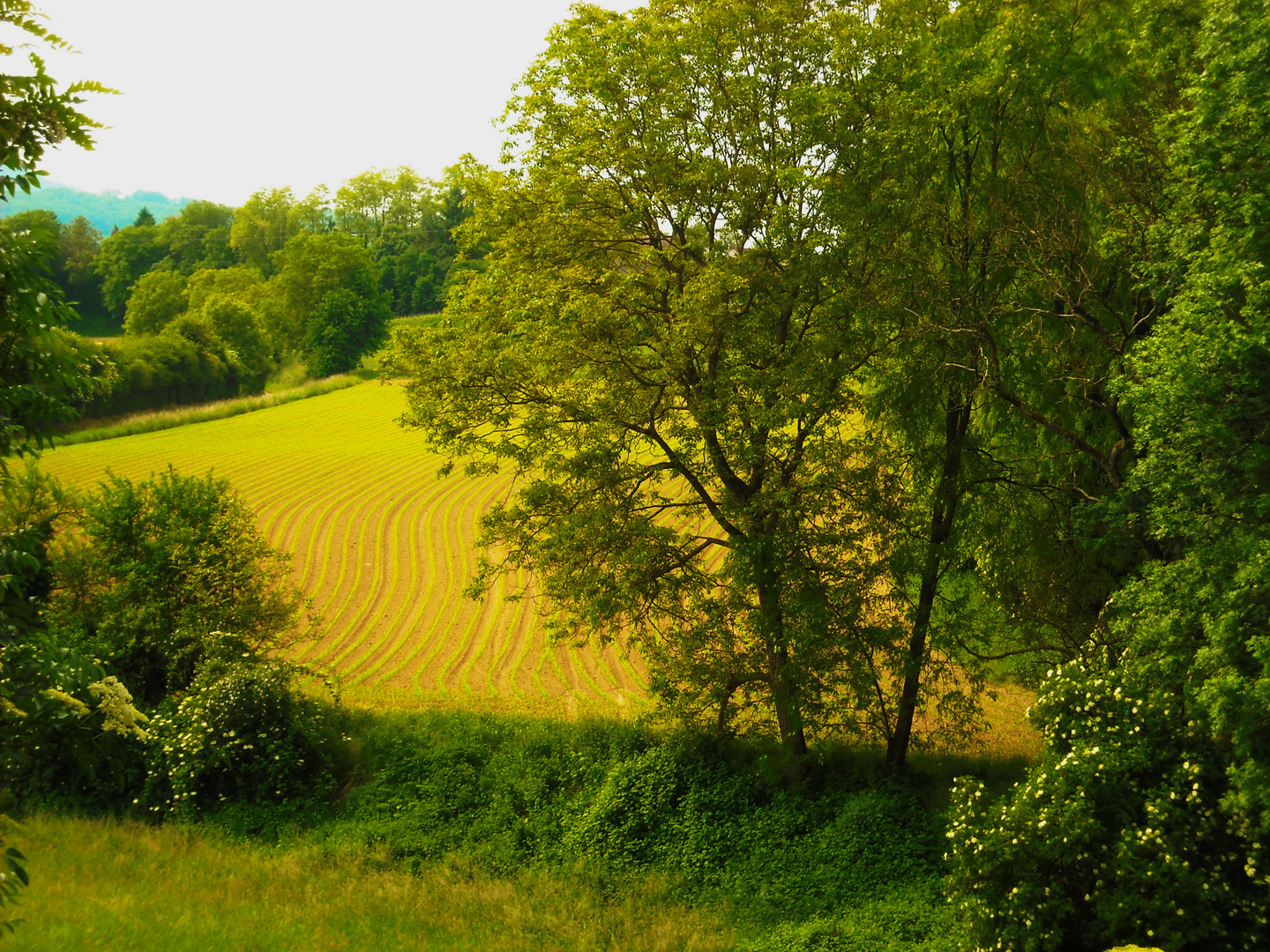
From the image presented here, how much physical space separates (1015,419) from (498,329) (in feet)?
33.4

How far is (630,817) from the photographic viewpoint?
52.5ft

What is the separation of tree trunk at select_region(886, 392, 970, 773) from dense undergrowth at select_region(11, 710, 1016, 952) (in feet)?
2.80

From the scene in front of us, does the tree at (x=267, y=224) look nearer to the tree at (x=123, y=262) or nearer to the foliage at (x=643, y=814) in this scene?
the tree at (x=123, y=262)

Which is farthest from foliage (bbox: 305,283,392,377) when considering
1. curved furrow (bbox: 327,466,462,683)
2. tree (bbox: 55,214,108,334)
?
curved furrow (bbox: 327,466,462,683)

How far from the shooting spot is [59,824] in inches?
625

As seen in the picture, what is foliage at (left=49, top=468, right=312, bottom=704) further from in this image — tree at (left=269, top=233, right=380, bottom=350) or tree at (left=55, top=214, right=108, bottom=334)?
tree at (left=55, top=214, right=108, bottom=334)

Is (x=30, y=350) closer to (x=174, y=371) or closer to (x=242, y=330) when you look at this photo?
(x=174, y=371)

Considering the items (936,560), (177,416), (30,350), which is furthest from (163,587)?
(177,416)

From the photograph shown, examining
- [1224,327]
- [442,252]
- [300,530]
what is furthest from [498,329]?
[442,252]

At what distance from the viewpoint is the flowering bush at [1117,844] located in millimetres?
9492

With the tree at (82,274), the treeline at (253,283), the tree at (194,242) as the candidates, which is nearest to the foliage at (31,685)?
the treeline at (253,283)

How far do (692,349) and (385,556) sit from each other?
21.2m

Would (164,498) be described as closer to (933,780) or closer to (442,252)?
(933,780)

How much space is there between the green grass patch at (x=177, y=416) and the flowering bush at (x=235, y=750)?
3812cm
